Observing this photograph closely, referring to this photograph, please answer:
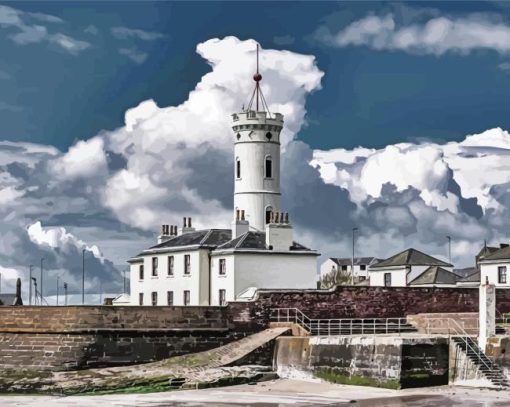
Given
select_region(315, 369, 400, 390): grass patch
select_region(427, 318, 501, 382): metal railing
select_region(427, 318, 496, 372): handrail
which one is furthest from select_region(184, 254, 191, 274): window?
select_region(427, 318, 501, 382): metal railing

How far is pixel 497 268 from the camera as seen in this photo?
62531mm

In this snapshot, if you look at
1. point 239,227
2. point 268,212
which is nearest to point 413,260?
point 268,212

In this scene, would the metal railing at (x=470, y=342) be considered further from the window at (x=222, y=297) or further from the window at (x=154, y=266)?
the window at (x=154, y=266)

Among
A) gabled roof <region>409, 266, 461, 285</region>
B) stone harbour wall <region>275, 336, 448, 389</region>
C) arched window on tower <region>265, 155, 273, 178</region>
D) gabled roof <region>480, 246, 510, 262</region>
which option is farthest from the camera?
gabled roof <region>409, 266, 461, 285</region>

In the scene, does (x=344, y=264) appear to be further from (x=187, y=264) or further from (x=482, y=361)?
(x=482, y=361)

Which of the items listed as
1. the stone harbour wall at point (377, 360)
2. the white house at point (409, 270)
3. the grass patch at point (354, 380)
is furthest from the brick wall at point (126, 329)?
the white house at point (409, 270)

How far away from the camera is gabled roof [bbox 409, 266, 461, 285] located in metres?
68.1

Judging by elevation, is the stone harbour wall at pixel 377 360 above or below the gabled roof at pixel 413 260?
below

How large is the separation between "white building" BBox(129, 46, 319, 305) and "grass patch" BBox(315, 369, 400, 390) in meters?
13.2

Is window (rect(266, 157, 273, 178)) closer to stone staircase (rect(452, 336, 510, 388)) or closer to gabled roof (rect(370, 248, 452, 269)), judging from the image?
gabled roof (rect(370, 248, 452, 269))

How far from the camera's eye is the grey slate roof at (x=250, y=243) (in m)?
55.6

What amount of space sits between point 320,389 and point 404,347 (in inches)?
148

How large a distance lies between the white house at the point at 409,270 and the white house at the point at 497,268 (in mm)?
4878

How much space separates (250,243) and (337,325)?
973cm
